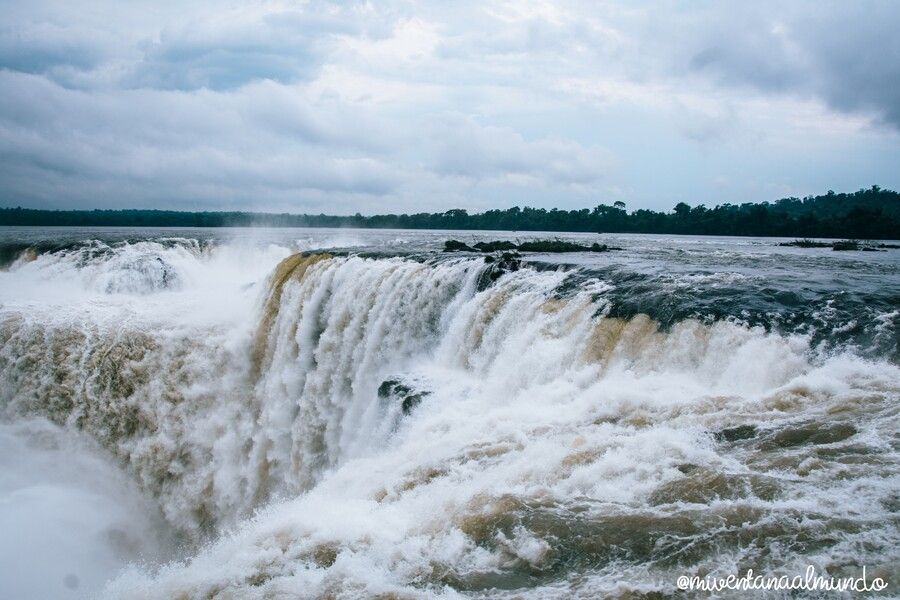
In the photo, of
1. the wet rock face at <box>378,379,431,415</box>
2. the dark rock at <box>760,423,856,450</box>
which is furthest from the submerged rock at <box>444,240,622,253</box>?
the dark rock at <box>760,423,856,450</box>

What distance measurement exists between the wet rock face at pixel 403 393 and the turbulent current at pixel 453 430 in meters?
0.07

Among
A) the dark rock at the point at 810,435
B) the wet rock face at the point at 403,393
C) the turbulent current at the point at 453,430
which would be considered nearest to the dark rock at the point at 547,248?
the turbulent current at the point at 453,430

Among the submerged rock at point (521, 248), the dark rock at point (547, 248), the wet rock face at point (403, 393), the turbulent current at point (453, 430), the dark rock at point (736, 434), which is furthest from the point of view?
the dark rock at point (547, 248)

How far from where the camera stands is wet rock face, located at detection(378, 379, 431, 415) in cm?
1010

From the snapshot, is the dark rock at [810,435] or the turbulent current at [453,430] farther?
the dark rock at [810,435]

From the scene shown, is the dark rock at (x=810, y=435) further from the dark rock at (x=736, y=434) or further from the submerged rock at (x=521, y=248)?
the submerged rock at (x=521, y=248)

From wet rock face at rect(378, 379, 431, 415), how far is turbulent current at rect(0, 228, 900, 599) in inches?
2.6

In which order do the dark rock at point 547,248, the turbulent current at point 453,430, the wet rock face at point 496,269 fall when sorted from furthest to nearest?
the dark rock at point 547,248, the wet rock face at point 496,269, the turbulent current at point 453,430

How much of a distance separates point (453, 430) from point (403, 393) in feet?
9.07

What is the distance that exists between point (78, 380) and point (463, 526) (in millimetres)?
14304

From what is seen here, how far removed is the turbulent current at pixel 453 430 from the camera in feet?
16.0

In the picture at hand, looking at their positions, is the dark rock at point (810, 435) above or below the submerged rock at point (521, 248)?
below

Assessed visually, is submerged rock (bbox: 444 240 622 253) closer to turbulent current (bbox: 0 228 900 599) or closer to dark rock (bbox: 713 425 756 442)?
turbulent current (bbox: 0 228 900 599)

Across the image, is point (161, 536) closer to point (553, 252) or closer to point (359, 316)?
point (359, 316)
